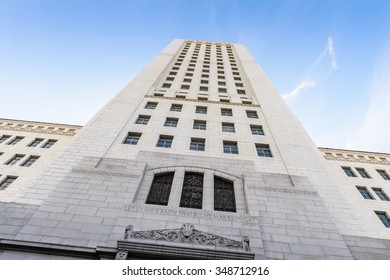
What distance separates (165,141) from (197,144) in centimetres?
263

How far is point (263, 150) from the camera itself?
58.9ft

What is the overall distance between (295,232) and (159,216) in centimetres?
692

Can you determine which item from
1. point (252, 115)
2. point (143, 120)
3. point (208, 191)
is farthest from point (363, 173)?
point (143, 120)

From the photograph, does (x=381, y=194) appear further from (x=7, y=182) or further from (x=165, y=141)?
(x=7, y=182)

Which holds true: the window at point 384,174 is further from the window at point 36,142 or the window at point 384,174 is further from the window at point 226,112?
the window at point 36,142

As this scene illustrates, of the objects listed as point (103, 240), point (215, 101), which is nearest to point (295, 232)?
point (103, 240)

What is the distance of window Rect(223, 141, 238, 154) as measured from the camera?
17.3 meters

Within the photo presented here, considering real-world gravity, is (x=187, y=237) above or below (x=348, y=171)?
below

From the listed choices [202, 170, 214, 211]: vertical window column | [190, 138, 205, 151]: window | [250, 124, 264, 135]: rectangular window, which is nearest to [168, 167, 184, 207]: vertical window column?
[202, 170, 214, 211]: vertical window column

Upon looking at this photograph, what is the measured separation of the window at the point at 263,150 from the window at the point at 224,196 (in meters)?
4.34

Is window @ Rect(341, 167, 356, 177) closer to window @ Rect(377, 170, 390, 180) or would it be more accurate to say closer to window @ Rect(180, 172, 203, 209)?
window @ Rect(377, 170, 390, 180)

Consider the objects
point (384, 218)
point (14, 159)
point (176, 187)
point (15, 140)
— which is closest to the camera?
point (176, 187)

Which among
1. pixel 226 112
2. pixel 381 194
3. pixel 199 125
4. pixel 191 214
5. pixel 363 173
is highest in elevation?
pixel 226 112

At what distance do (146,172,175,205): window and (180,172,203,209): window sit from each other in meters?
0.95
